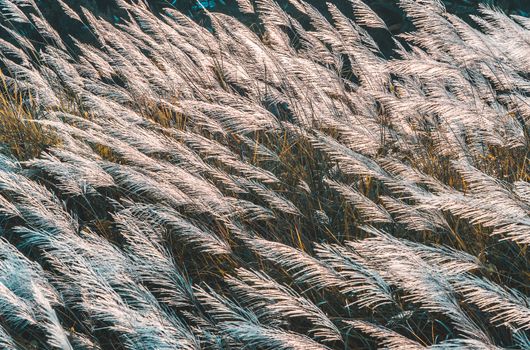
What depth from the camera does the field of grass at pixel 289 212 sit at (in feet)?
7.72

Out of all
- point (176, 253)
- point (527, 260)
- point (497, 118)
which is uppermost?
point (497, 118)

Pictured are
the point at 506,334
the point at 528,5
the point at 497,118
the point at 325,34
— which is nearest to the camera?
the point at 506,334

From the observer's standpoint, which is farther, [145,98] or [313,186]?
[145,98]

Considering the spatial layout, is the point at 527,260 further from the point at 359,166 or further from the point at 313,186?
the point at 313,186

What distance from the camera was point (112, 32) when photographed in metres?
4.82

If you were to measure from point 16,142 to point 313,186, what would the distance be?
5.96 feet

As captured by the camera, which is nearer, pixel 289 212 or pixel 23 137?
pixel 289 212

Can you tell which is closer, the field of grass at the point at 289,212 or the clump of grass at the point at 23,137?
the field of grass at the point at 289,212

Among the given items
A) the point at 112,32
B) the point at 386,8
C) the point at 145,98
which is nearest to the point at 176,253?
the point at 145,98

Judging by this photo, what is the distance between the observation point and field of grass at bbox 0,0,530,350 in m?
2.35

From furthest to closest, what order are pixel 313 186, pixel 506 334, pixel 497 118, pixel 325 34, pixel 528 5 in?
pixel 528 5 < pixel 325 34 < pixel 313 186 < pixel 497 118 < pixel 506 334

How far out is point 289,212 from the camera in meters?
3.06

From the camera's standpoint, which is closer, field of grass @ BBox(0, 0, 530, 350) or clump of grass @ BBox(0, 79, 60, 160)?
field of grass @ BBox(0, 0, 530, 350)

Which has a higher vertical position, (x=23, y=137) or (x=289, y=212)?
(x=289, y=212)
